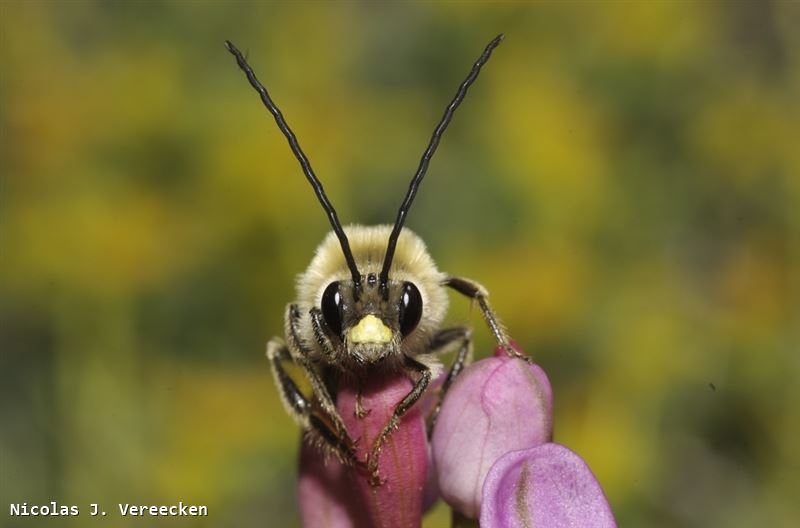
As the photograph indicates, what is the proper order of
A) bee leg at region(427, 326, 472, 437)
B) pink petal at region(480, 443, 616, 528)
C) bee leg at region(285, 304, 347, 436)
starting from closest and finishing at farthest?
pink petal at region(480, 443, 616, 528) → bee leg at region(285, 304, 347, 436) → bee leg at region(427, 326, 472, 437)

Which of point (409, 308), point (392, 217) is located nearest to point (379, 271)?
point (409, 308)

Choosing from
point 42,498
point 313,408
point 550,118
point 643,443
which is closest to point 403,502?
point 313,408

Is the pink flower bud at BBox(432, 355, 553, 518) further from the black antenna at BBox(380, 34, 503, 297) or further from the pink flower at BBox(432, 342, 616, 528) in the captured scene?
the black antenna at BBox(380, 34, 503, 297)

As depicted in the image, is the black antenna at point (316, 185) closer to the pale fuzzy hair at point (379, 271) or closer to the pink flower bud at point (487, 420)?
the pale fuzzy hair at point (379, 271)

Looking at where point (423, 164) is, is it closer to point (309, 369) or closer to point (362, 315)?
point (362, 315)

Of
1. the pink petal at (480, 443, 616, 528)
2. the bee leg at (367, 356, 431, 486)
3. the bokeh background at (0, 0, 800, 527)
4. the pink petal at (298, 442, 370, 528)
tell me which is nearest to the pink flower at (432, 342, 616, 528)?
the pink petal at (480, 443, 616, 528)
